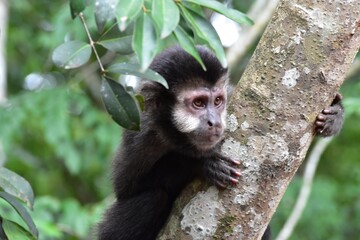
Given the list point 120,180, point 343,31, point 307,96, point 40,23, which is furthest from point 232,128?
point 40,23

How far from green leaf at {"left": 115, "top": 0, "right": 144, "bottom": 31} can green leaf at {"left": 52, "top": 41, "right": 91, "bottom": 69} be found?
0.57 m

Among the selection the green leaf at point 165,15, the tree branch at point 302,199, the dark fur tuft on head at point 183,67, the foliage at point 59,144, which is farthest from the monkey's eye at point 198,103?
the tree branch at point 302,199

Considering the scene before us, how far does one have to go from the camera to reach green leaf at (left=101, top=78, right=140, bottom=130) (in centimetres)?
304

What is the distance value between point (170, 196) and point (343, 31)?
5.15ft

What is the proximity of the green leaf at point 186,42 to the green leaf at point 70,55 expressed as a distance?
20.8 inches

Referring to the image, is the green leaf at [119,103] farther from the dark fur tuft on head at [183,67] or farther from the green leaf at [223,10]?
the dark fur tuft on head at [183,67]

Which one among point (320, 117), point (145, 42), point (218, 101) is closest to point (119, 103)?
point (145, 42)

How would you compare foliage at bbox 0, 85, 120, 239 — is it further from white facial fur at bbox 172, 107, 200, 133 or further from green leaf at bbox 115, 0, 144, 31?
green leaf at bbox 115, 0, 144, 31

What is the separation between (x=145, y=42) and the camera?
2.42 metres

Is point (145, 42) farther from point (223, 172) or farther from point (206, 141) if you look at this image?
point (206, 141)

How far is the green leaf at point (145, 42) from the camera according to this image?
7.86 feet

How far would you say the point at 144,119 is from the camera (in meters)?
4.45

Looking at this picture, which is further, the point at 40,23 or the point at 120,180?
the point at 40,23

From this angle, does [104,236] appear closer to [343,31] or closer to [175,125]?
[175,125]
